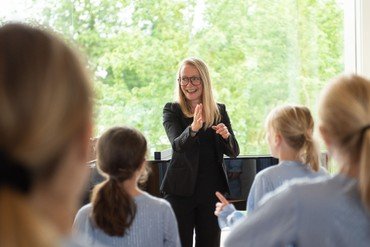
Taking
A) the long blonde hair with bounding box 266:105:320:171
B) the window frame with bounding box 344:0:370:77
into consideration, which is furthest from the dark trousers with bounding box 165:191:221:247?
the window frame with bounding box 344:0:370:77

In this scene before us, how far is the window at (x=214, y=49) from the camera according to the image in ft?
21.9

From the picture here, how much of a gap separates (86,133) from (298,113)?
2.02 metres

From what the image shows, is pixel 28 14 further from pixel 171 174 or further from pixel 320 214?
pixel 320 214

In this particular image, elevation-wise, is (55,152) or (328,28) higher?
(328,28)

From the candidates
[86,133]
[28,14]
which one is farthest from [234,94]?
[86,133]

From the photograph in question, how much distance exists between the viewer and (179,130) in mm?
3807

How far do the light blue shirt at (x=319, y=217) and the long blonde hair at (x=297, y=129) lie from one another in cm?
102

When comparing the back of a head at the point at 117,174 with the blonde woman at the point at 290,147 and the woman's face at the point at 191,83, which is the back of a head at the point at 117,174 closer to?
the blonde woman at the point at 290,147

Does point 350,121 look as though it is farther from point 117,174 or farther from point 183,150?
point 183,150

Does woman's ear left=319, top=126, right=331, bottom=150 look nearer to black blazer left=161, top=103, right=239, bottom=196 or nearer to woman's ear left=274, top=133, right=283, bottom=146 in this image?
woman's ear left=274, top=133, right=283, bottom=146

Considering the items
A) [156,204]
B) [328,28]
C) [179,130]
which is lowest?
[156,204]

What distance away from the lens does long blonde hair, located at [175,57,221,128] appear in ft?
12.4

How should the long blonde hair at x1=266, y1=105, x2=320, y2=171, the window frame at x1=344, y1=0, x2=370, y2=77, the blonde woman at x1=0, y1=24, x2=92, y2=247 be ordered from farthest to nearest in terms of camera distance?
the window frame at x1=344, y1=0, x2=370, y2=77 → the long blonde hair at x1=266, y1=105, x2=320, y2=171 → the blonde woman at x1=0, y1=24, x2=92, y2=247

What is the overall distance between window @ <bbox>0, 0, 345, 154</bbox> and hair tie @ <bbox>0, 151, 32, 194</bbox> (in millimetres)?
5963
